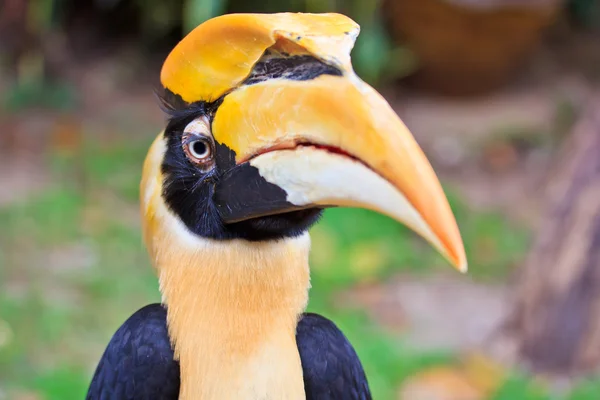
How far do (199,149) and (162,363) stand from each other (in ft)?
1.29

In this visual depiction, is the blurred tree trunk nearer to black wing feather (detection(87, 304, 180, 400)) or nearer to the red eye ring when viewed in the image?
Answer: black wing feather (detection(87, 304, 180, 400))

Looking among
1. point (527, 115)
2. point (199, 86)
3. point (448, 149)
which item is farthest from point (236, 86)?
point (527, 115)

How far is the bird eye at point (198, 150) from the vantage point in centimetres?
136

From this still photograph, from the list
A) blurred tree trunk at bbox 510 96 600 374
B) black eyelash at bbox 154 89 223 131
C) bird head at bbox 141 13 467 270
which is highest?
blurred tree trunk at bbox 510 96 600 374

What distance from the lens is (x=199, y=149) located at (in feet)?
4.52

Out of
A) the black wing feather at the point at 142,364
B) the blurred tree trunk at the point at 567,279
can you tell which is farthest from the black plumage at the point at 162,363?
the blurred tree trunk at the point at 567,279

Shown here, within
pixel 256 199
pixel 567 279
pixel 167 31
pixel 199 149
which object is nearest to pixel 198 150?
pixel 199 149

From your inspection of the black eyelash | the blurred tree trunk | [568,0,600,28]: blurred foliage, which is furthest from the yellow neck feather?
[568,0,600,28]: blurred foliage

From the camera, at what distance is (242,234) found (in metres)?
1.39

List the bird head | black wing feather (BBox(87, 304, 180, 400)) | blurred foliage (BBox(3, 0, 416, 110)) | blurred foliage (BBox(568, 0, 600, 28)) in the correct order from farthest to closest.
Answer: blurred foliage (BBox(568, 0, 600, 28)) → blurred foliage (BBox(3, 0, 416, 110)) → black wing feather (BBox(87, 304, 180, 400)) → the bird head

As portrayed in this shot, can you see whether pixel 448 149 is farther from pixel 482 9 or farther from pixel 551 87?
pixel 551 87

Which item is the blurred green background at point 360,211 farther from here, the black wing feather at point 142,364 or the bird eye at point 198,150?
the bird eye at point 198,150

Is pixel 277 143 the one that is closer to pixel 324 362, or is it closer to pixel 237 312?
pixel 237 312

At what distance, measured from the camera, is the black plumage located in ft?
4.87
